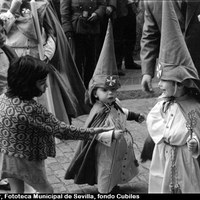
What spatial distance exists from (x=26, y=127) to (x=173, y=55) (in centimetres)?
118

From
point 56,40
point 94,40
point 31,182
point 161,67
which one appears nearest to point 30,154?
point 31,182

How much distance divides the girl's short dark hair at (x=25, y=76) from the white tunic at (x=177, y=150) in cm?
96

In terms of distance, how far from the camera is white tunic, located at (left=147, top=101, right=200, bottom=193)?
3662 mm

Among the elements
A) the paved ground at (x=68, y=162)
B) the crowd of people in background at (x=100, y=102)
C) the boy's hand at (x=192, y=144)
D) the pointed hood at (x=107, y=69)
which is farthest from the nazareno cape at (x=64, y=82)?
the boy's hand at (x=192, y=144)

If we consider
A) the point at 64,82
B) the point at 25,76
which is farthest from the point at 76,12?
the point at 25,76

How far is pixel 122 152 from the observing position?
4309mm

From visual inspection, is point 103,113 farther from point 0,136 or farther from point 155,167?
point 0,136

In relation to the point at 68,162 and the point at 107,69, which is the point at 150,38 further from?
the point at 68,162

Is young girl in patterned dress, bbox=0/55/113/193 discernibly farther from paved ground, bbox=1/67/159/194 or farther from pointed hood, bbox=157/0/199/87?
paved ground, bbox=1/67/159/194

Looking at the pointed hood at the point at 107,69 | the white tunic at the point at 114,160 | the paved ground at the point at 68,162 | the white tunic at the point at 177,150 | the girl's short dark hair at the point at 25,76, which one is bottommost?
the paved ground at the point at 68,162

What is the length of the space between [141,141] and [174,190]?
6.91ft

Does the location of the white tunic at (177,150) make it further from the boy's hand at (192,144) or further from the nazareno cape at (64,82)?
the nazareno cape at (64,82)

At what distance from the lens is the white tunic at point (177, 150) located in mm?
3662

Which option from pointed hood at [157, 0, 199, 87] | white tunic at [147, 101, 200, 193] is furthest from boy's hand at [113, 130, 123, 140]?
pointed hood at [157, 0, 199, 87]
